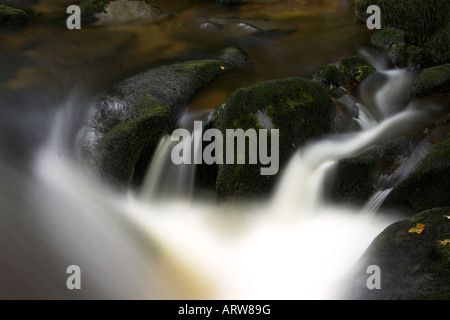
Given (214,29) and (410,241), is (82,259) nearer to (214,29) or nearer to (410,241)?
(410,241)

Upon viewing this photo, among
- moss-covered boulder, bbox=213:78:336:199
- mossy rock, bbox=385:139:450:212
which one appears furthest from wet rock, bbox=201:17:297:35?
mossy rock, bbox=385:139:450:212

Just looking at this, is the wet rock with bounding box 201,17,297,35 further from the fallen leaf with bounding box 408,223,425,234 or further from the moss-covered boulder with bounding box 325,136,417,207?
the fallen leaf with bounding box 408,223,425,234

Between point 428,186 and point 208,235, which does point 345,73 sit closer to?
point 428,186

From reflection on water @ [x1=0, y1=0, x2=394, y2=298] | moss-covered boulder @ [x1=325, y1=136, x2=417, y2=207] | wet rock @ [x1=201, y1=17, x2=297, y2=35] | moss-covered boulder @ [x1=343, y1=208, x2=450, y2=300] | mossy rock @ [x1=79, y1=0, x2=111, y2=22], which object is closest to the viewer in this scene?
moss-covered boulder @ [x1=343, y1=208, x2=450, y2=300]

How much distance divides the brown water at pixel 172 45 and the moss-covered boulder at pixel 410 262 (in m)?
3.29

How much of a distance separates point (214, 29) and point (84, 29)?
285 cm

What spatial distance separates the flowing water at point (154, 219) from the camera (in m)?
4.28

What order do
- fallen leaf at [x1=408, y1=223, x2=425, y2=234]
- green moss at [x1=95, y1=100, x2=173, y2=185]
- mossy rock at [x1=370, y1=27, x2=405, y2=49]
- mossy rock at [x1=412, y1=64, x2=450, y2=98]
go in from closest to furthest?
fallen leaf at [x1=408, y1=223, x2=425, y2=234] < green moss at [x1=95, y1=100, x2=173, y2=185] < mossy rock at [x1=412, y1=64, x2=450, y2=98] < mossy rock at [x1=370, y1=27, x2=405, y2=49]

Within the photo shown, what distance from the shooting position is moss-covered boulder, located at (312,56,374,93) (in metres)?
6.47

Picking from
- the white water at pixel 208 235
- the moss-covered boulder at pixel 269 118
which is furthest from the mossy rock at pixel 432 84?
the moss-covered boulder at pixel 269 118

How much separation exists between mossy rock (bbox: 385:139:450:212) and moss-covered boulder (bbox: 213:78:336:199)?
4.44ft

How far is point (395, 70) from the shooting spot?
7410mm

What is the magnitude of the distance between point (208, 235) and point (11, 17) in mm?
6926
